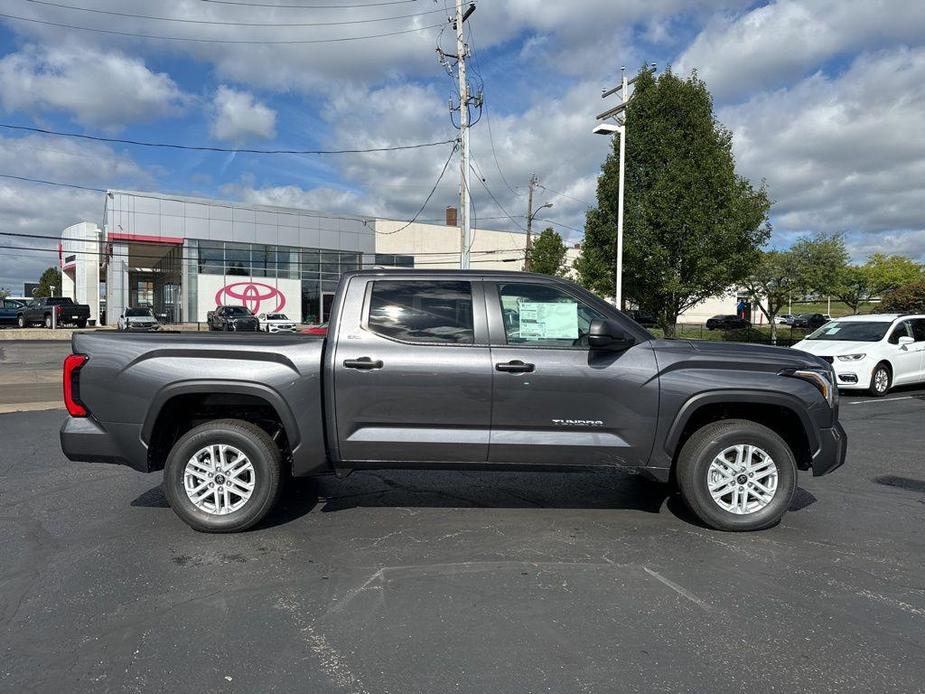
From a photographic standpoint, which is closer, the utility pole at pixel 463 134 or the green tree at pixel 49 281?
the utility pole at pixel 463 134

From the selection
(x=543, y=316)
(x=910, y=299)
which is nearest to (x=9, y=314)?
(x=543, y=316)

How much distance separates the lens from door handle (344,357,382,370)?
446 cm

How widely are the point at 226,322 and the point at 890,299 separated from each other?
32657mm

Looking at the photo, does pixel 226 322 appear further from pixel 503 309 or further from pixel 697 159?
pixel 503 309

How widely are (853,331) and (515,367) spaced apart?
1214 cm

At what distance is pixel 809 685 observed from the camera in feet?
9.17

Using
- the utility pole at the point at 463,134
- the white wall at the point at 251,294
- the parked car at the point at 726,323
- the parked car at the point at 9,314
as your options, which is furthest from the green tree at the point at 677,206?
the parked car at the point at 9,314

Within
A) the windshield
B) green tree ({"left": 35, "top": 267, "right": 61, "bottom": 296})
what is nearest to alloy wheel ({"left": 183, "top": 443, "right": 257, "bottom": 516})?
the windshield

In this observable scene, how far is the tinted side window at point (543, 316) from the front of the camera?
4613 mm

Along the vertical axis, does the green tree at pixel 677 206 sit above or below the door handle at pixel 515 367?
above

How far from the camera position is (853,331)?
44.7 ft

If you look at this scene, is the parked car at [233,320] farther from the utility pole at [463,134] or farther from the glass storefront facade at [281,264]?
the utility pole at [463,134]

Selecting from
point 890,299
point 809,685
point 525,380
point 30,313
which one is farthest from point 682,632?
point 30,313

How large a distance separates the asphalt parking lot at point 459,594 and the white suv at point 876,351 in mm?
7854
